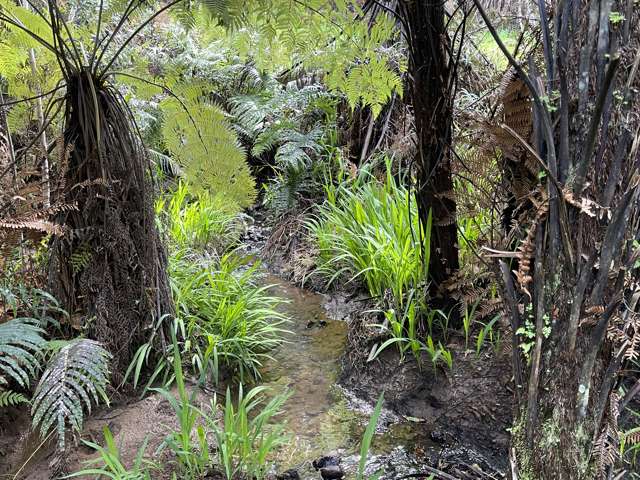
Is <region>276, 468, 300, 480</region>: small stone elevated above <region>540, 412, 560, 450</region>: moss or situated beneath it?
situated beneath

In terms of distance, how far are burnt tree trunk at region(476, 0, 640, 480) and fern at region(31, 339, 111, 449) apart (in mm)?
1357

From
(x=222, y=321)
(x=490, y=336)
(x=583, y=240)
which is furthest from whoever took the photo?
(x=222, y=321)

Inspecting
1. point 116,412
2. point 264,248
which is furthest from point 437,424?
point 264,248

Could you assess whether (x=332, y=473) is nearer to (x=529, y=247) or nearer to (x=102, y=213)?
(x=529, y=247)

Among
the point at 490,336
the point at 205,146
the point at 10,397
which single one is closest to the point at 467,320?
the point at 490,336

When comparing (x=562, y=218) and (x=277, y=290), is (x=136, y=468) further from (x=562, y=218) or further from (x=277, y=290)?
(x=277, y=290)

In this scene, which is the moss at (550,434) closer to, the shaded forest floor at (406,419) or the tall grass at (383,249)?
the shaded forest floor at (406,419)

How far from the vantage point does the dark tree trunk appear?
2.10 meters

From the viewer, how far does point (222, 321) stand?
2.88m

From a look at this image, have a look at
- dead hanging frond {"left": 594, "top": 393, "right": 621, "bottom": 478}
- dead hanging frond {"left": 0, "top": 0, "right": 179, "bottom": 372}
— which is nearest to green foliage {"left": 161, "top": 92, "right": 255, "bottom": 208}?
dead hanging frond {"left": 0, "top": 0, "right": 179, "bottom": 372}

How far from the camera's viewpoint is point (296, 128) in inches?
216

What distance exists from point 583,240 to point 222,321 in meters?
2.09

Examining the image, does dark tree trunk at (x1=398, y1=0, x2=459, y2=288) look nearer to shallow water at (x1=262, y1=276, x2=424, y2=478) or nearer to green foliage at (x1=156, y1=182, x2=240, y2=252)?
shallow water at (x1=262, y1=276, x2=424, y2=478)

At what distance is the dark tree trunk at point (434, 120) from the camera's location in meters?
2.10
